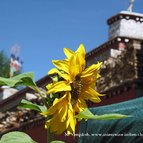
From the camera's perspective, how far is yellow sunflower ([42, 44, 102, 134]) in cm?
86

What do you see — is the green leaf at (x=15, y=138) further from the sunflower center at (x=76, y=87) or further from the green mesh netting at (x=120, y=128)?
the green mesh netting at (x=120, y=128)

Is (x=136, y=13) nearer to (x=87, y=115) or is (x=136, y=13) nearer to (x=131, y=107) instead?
(x=131, y=107)

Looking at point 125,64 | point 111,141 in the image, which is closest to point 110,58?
point 125,64

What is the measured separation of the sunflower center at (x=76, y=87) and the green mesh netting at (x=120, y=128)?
1224 mm

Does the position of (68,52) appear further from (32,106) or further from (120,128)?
(120,128)

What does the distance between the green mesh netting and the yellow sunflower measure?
1220 mm

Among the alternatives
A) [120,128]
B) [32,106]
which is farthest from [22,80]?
[120,128]

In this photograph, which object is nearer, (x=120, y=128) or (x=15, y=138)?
(x=15, y=138)

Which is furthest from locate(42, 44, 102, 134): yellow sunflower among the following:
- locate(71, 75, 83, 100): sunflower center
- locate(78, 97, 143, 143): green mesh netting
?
locate(78, 97, 143, 143): green mesh netting

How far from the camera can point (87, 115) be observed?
0.86 metres

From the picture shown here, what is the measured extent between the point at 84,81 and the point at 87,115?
9cm

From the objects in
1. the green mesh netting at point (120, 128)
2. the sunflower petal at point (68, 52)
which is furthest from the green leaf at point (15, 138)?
the green mesh netting at point (120, 128)

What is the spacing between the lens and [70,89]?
89 cm

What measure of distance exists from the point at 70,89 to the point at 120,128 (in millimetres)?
1398
